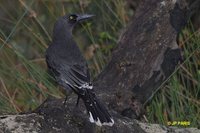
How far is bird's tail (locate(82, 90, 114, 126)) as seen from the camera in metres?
4.96

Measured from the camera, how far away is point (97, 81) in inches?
233

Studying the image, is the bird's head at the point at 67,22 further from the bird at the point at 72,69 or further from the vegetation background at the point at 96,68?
the vegetation background at the point at 96,68

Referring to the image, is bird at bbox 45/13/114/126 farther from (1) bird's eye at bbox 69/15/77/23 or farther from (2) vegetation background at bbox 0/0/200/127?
(2) vegetation background at bbox 0/0/200/127

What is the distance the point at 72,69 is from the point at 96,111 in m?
0.68

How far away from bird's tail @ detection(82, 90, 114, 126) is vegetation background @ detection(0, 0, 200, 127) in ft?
3.20

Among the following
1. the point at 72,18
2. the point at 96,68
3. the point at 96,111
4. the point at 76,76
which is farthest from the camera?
the point at 96,68

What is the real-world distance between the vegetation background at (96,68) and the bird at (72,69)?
0.39m

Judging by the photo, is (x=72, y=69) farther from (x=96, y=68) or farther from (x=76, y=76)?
(x=96, y=68)

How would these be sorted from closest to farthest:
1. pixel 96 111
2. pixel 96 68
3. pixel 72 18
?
pixel 96 111 < pixel 72 18 < pixel 96 68

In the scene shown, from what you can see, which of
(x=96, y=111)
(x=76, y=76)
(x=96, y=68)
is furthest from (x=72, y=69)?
(x=96, y=68)

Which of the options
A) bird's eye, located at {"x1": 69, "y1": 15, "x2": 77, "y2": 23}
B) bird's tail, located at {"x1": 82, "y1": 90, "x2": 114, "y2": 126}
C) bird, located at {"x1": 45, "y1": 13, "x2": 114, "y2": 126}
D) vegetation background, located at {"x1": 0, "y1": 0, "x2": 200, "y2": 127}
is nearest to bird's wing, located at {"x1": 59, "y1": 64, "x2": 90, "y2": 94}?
bird, located at {"x1": 45, "y1": 13, "x2": 114, "y2": 126}

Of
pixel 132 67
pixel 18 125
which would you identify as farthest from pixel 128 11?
pixel 18 125

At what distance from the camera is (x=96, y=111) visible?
16.6 ft

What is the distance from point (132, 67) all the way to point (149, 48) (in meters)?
0.25
